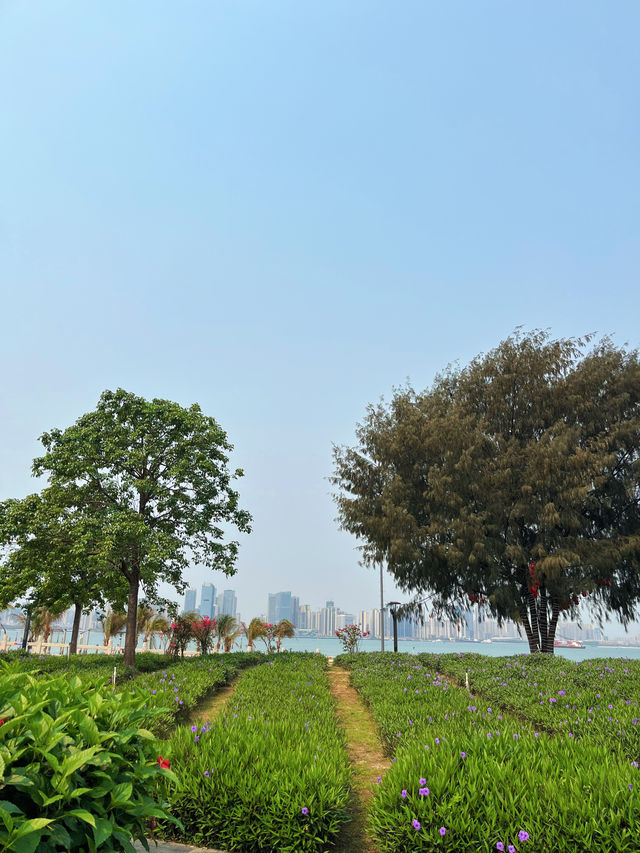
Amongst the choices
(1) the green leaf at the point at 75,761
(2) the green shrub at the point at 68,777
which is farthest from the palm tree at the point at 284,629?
(1) the green leaf at the point at 75,761

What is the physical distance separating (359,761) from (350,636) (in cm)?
1882

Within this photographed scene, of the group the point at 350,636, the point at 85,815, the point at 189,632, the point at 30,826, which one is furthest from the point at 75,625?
the point at 30,826

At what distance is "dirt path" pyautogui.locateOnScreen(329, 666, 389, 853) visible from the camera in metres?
5.05

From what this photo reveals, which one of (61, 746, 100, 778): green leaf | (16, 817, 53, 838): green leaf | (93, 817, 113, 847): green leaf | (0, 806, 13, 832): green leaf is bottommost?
(93, 817, 113, 847): green leaf

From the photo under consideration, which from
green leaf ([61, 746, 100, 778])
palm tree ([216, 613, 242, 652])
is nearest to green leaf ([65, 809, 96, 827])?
green leaf ([61, 746, 100, 778])

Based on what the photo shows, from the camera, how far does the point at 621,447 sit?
20.7 metres

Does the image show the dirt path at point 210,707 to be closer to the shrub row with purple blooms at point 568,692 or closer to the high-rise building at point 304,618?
the shrub row with purple blooms at point 568,692

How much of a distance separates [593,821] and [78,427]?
1791cm

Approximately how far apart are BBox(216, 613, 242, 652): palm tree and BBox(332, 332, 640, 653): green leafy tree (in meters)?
12.9

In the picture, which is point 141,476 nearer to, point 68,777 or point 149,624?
point 68,777

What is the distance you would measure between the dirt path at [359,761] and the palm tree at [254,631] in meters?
19.8

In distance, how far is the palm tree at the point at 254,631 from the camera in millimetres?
33438

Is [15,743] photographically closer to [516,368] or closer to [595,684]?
[595,684]

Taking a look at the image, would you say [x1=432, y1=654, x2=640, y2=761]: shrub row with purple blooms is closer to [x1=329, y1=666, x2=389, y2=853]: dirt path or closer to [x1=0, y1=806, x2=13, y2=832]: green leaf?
[x1=329, y1=666, x2=389, y2=853]: dirt path
